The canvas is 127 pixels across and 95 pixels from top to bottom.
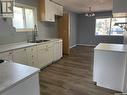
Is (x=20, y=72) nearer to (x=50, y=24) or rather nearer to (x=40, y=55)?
(x=40, y=55)

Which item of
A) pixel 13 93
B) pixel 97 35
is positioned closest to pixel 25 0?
pixel 13 93

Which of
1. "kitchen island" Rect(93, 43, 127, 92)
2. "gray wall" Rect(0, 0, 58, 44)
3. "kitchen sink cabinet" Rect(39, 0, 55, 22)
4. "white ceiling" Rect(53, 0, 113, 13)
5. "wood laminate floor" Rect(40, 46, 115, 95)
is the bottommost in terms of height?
"wood laminate floor" Rect(40, 46, 115, 95)

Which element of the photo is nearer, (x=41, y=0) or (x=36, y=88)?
(x=36, y=88)

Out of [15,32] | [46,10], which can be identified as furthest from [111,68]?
[46,10]

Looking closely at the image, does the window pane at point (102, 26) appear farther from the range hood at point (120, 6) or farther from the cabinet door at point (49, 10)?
the range hood at point (120, 6)

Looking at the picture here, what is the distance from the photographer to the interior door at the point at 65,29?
538 cm

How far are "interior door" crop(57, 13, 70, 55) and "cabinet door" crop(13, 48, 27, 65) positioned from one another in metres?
2.90

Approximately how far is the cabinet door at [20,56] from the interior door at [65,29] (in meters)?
2.90

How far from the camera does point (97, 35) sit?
26.4ft

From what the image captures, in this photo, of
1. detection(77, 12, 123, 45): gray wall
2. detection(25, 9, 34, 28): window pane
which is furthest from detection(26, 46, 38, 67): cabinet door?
detection(77, 12, 123, 45): gray wall

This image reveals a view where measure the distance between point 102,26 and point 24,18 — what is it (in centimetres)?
578

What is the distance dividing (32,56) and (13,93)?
2.30 metres

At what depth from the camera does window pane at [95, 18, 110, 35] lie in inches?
302

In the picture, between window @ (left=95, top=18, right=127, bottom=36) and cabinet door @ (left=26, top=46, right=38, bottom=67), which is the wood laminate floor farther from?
window @ (left=95, top=18, right=127, bottom=36)
